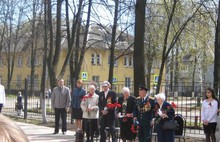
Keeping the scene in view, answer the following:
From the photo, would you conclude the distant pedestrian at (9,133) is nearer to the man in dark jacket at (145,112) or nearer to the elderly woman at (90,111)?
the man in dark jacket at (145,112)

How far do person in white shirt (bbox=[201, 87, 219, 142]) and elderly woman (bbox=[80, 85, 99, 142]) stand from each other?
305 centimetres

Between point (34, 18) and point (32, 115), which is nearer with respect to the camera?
point (32, 115)

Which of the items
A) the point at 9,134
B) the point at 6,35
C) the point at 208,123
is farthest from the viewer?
the point at 6,35

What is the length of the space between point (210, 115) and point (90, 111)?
11.0ft

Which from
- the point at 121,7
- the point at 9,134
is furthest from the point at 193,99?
the point at 9,134

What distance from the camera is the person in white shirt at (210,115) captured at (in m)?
10.3

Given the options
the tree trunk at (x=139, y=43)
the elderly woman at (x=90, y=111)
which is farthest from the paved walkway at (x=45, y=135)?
the tree trunk at (x=139, y=43)

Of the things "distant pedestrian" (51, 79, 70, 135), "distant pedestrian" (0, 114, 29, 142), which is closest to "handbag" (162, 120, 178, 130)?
"distant pedestrian" (51, 79, 70, 135)

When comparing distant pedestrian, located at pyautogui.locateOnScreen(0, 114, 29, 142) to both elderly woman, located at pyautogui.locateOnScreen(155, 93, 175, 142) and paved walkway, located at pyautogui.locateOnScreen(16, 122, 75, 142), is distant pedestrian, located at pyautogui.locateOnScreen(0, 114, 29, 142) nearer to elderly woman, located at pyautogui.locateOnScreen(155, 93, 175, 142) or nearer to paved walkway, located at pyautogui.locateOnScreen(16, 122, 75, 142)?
elderly woman, located at pyautogui.locateOnScreen(155, 93, 175, 142)

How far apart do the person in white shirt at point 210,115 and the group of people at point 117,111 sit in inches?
59.9

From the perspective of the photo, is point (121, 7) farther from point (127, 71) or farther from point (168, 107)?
point (127, 71)

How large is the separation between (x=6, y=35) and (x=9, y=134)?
43751mm

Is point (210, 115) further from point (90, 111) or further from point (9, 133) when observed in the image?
point (9, 133)

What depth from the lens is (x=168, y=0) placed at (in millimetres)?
20406
